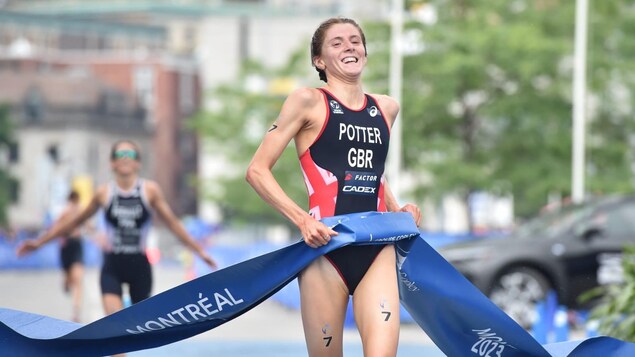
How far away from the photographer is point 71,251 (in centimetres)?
2331

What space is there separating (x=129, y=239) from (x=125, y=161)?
23.6 inches

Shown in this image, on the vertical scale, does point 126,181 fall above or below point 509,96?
below

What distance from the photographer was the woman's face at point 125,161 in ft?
39.2

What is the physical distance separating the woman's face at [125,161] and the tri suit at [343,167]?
4933 mm

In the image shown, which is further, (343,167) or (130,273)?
(130,273)

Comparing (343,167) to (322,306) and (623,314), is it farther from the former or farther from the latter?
(623,314)

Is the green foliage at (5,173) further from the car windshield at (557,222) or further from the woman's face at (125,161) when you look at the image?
the woman's face at (125,161)

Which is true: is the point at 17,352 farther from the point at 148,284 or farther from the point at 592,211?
the point at 592,211

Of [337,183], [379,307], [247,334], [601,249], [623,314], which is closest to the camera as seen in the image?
[379,307]

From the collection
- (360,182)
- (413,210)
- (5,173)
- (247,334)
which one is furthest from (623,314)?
(5,173)

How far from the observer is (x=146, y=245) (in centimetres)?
1255

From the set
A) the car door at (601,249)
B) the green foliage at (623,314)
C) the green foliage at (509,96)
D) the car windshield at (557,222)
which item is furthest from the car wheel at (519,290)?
the green foliage at (509,96)

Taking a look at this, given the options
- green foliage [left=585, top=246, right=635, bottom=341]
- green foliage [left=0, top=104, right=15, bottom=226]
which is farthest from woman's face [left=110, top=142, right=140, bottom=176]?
green foliage [left=0, top=104, right=15, bottom=226]

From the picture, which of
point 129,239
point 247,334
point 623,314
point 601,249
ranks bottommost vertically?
point 623,314
